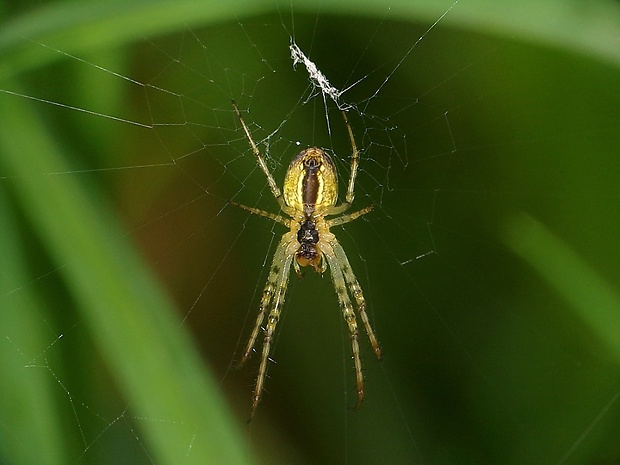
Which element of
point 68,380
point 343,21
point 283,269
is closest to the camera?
point 68,380

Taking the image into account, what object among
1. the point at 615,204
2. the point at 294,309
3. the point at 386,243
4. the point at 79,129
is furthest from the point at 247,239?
the point at 615,204

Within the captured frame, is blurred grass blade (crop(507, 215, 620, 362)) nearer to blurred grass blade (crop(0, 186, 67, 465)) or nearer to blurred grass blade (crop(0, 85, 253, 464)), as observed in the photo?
blurred grass blade (crop(0, 85, 253, 464))

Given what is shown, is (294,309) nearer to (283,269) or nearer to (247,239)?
(283,269)

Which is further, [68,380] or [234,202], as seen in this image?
[234,202]

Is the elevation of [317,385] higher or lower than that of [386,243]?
lower

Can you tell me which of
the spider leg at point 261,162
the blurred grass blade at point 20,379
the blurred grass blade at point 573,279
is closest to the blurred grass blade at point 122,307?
the blurred grass blade at point 20,379

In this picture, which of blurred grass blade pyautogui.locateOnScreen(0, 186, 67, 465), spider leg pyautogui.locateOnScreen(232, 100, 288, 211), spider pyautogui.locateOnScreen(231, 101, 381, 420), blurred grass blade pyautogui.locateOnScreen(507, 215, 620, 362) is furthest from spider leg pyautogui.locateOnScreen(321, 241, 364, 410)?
blurred grass blade pyautogui.locateOnScreen(0, 186, 67, 465)

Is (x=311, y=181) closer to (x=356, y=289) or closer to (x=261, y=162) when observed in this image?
(x=261, y=162)
